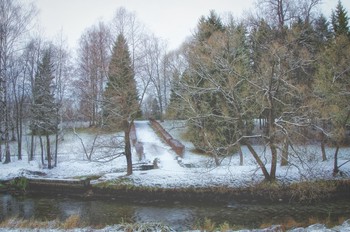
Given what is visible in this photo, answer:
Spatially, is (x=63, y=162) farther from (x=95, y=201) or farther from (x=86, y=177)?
(x=95, y=201)

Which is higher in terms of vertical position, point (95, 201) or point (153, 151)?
point (153, 151)

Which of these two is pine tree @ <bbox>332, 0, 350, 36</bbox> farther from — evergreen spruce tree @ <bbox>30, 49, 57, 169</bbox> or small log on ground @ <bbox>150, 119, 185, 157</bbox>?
evergreen spruce tree @ <bbox>30, 49, 57, 169</bbox>

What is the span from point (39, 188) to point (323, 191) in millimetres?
17418

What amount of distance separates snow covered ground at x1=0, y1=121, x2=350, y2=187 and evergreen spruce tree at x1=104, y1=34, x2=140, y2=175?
1089mm

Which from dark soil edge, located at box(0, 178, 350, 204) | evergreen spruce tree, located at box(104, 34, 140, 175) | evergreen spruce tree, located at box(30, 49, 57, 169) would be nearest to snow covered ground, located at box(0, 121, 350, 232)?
dark soil edge, located at box(0, 178, 350, 204)

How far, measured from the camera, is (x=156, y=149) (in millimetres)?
27609

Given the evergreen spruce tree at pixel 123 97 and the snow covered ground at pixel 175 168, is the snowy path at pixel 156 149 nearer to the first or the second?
the snow covered ground at pixel 175 168

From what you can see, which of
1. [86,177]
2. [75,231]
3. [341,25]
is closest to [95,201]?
[86,177]

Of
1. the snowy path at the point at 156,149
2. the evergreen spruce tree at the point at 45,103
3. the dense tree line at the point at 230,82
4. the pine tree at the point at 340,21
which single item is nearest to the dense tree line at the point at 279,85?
the dense tree line at the point at 230,82

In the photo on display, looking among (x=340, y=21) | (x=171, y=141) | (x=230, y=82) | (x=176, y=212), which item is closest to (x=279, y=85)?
(x=230, y=82)

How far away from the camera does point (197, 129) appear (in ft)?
83.0

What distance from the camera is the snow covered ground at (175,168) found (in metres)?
17.6

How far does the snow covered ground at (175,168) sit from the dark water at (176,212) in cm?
201

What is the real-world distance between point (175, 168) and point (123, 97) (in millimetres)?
6076
